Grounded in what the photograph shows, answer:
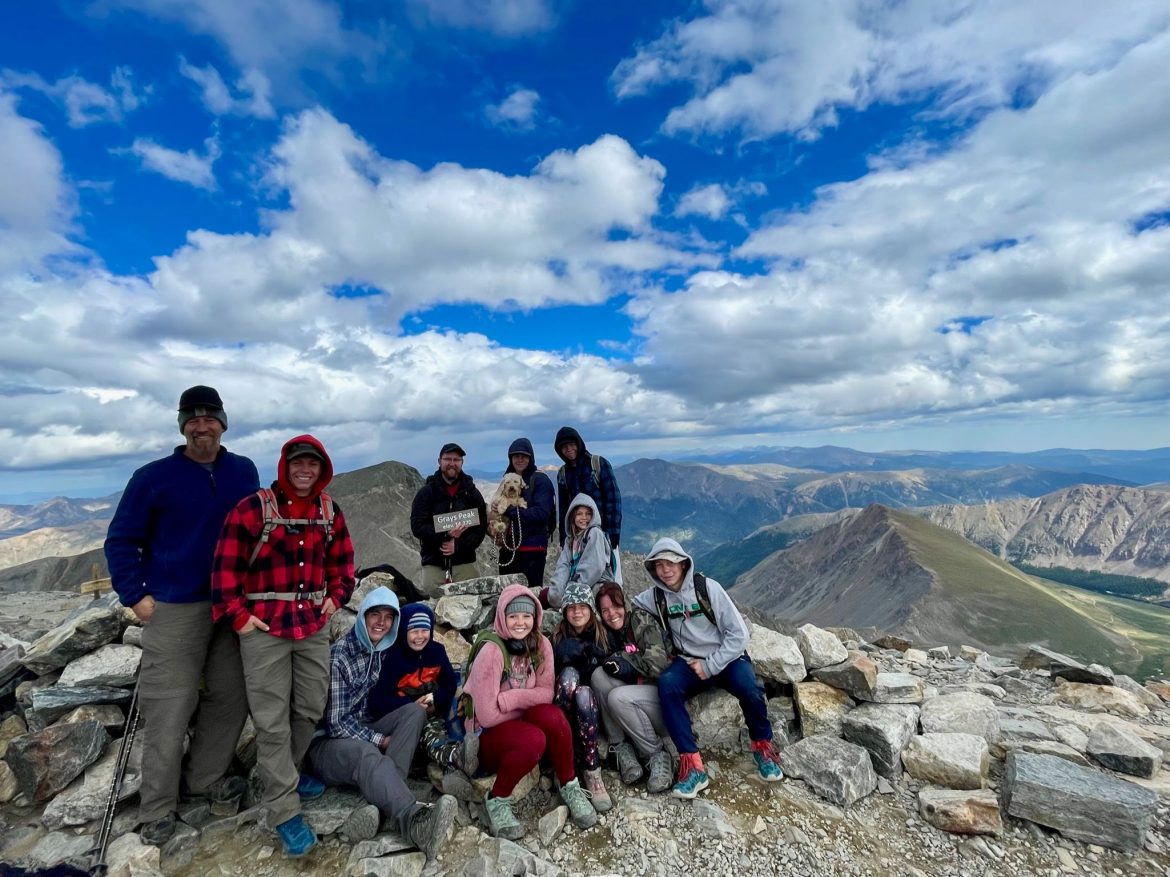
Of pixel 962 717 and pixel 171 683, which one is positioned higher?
pixel 171 683

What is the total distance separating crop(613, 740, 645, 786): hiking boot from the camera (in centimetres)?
695

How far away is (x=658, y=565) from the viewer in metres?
7.58

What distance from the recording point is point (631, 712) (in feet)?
23.4

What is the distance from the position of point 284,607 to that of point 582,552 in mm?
4559

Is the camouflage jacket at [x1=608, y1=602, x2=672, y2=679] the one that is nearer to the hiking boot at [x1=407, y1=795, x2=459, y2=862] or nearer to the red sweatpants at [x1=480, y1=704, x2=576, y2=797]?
the red sweatpants at [x1=480, y1=704, x2=576, y2=797]

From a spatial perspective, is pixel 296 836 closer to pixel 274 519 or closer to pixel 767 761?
pixel 274 519

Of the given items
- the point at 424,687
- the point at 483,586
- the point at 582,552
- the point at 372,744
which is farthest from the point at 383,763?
the point at 483,586

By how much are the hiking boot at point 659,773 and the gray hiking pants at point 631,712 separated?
9 centimetres

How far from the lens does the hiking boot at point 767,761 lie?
6.93 meters

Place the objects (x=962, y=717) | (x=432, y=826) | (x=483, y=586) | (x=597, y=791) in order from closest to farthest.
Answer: (x=432, y=826)
(x=597, y=791)
(x=962, y=717)
(x=483, y=586)

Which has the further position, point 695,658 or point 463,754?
point 695,658

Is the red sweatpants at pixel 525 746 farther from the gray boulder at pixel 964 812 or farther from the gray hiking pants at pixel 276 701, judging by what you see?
the gray boulder at pixel 964 812

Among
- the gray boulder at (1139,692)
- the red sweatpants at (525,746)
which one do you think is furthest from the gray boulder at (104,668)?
the gray boulder at (1139,692)

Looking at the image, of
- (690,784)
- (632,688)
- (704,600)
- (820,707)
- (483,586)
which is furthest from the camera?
(483,586)
